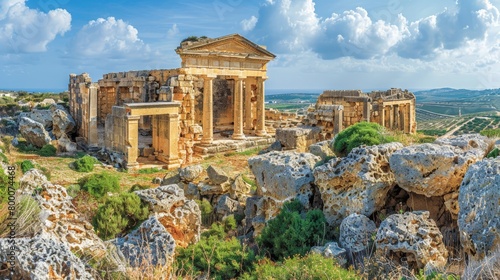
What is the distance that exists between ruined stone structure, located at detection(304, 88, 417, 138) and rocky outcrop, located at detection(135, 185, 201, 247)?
11.5 metres

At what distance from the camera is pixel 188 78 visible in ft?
64.3

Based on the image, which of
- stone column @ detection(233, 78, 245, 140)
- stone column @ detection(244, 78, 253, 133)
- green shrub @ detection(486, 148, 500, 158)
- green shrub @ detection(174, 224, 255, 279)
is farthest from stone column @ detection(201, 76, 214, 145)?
green shrub @ detection(486, 148, 500, 158)

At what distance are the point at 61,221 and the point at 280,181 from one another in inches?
133

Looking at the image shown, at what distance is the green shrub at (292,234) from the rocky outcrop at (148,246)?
1542 mm

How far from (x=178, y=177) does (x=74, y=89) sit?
13.4 metres

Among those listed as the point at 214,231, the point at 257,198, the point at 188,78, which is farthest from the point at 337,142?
the point at 188,78

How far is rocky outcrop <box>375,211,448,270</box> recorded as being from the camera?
4.39 m

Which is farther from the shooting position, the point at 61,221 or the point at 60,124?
A: the point at 60,124

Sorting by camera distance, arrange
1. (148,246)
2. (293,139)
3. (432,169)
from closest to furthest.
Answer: (148,246) < (432,169) < (293,139)

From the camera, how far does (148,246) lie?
438cm

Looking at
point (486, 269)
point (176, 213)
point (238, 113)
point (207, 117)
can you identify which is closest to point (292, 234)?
point (176, 213)

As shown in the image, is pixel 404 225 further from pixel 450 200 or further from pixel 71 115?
pixel 71 115

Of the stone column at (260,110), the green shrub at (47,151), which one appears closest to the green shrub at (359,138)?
the green shrub at (47,151)

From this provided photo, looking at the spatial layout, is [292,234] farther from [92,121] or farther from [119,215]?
[92,121]
